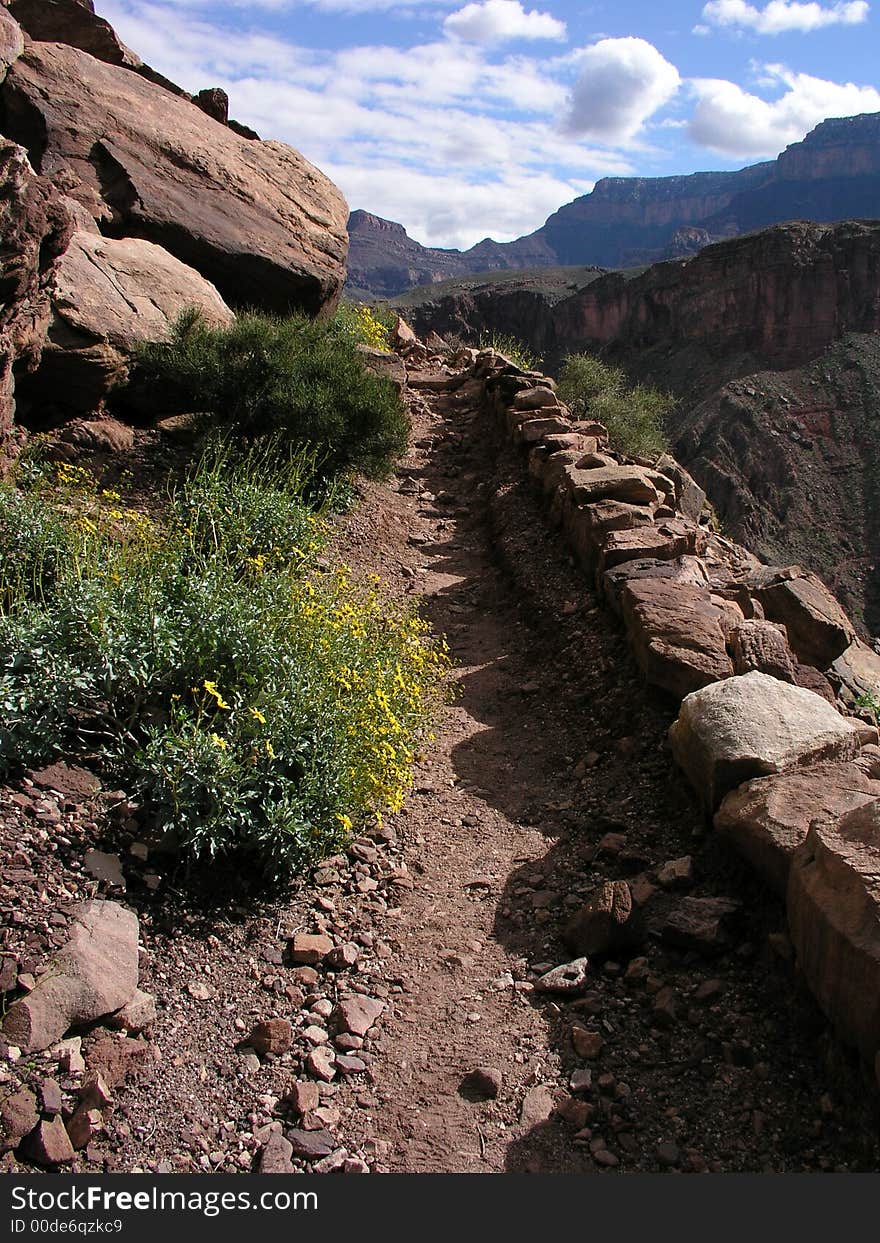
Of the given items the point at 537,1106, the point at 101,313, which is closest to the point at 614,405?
the point at 101,313

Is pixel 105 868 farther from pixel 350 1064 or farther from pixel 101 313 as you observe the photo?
pixel 101 313

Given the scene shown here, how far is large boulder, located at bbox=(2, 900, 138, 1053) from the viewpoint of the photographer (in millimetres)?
2461

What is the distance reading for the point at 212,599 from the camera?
12.3ft

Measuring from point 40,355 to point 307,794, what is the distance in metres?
4.55

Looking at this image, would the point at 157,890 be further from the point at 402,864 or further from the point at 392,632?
the point at 392,632

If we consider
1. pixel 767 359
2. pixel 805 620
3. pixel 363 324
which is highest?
pixel 767 359

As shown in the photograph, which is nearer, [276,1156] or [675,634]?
[276,1156]

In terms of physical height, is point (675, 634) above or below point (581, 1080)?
above

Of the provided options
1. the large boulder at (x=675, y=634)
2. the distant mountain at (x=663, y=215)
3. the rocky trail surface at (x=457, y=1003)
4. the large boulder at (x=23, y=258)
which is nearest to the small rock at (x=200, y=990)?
the rocky trail surface at (x=457, y=1003)

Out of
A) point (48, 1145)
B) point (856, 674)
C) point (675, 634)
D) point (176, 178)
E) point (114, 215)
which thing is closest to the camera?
point (48, 1145)

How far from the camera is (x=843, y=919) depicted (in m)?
2.52

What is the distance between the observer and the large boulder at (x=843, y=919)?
2.42 meters

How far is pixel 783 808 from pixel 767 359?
227 feet

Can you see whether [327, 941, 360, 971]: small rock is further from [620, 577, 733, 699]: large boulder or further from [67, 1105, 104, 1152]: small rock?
[620, 577, 733, 699]: large boulder
